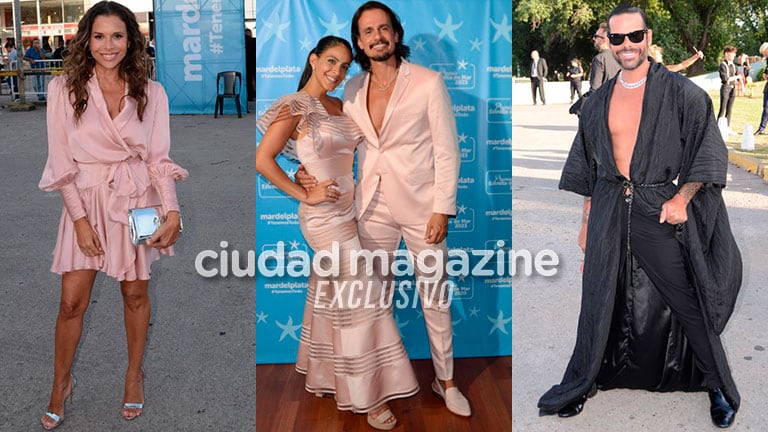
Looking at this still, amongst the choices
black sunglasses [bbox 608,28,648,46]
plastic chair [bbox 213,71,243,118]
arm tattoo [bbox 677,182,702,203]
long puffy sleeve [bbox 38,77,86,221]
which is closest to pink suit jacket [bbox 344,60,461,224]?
black sunglasses [bbox 608,28,648,46]

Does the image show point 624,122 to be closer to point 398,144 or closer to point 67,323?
point 398,144

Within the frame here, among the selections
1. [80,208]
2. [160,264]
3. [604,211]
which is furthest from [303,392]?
[160,264]

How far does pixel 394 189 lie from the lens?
14.0ft

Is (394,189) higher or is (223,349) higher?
(394,189)

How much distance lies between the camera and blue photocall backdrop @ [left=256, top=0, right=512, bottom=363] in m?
4.87

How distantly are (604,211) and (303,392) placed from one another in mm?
1942

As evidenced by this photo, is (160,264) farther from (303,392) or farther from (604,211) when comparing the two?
(604,211)

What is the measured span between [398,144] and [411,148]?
0.07 metres

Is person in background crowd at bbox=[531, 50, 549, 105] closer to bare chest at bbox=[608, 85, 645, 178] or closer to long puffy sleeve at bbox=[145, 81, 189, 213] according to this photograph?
bare chest at bbox=[608, 85, 645, 178]

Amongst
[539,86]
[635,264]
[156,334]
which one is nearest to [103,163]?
[156,334]

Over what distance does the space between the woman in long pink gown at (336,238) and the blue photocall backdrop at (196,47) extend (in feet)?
55.5

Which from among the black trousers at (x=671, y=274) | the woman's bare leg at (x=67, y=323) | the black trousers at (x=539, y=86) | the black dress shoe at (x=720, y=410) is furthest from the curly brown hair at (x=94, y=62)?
the black trousers at (x=539, y=86)

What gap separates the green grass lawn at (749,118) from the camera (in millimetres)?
14945

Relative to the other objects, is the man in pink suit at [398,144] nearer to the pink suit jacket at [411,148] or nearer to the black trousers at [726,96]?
the pink suit jacket at [411,148]
